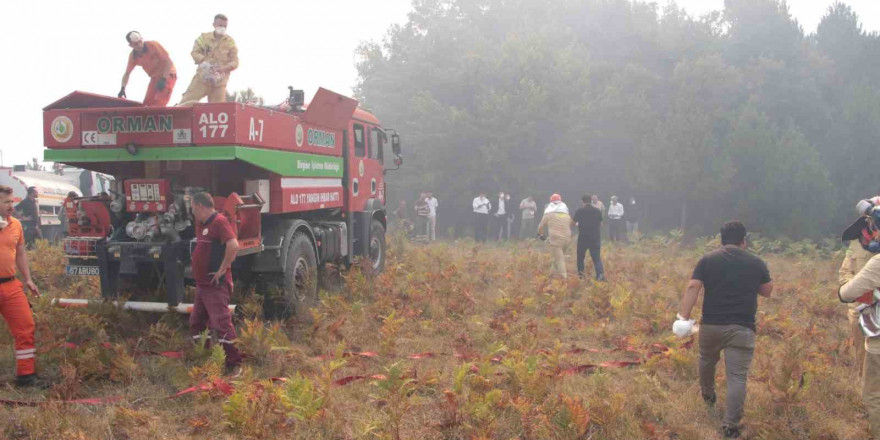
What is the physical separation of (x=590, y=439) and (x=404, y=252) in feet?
31.6

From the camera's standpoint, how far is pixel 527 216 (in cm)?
2167

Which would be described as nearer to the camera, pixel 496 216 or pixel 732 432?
pixel 732 432

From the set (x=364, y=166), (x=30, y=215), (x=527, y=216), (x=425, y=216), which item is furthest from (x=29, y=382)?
(x=527, y=216)

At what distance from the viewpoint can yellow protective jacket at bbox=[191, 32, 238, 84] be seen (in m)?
8.01

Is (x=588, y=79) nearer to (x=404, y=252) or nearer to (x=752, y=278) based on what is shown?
(x=404, y=252)

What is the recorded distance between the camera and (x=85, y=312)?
21.7 feet

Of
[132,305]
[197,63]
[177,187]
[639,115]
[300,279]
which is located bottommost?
[132,305]

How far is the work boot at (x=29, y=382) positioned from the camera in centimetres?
531

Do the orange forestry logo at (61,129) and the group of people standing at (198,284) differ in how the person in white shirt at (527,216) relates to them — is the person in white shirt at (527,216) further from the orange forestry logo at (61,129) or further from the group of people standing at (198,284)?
the group of people standing at (198,284)

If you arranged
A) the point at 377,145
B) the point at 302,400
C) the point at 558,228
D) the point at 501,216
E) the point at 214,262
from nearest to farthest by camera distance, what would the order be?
the point at 302,400
the point at 214,262
the point at 558,228
the point at 377,145
the point at 501,216

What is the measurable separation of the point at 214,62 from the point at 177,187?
6.36 ft

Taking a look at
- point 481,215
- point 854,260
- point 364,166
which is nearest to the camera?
point 854,260

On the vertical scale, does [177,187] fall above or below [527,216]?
above

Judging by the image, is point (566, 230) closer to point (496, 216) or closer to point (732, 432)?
point (732, 432)
